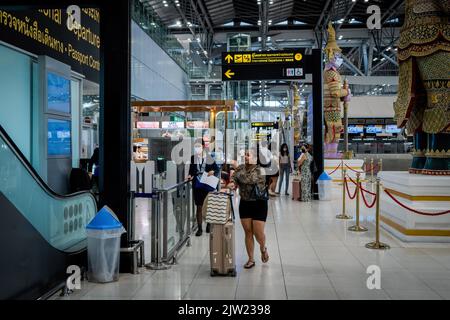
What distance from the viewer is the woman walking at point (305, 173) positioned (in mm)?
12492

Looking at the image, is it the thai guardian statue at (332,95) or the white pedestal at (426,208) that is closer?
the white pedestal at (426,208)

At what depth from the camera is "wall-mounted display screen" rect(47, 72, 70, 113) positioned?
9359mm

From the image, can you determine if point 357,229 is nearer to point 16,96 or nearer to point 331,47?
point 16,96

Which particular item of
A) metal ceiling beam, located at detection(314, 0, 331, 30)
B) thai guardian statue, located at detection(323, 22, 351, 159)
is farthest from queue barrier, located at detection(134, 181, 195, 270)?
metal ceiling beam, located at detection(314, 0, 331, 30)

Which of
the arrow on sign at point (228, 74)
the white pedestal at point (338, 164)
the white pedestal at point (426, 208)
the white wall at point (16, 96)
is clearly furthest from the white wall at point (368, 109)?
the white wall at point (16, 96)

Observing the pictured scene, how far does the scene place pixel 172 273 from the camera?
5387 mm

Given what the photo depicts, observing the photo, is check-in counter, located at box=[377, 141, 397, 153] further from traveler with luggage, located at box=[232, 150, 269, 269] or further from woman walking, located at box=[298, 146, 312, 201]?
traveler with luggage, located at box=[232, 150, 269, 269]

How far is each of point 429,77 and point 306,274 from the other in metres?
4.27

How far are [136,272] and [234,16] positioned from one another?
86.4 feet

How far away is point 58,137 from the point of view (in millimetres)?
9914

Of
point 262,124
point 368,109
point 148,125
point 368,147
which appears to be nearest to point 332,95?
point 148,125

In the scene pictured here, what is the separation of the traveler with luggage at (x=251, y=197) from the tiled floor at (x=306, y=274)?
464 millimetres

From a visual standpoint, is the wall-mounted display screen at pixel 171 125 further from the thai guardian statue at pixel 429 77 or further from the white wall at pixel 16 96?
the thai guardian statue at pixel 429 77

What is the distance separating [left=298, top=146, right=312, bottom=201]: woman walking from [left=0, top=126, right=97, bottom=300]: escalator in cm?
818
